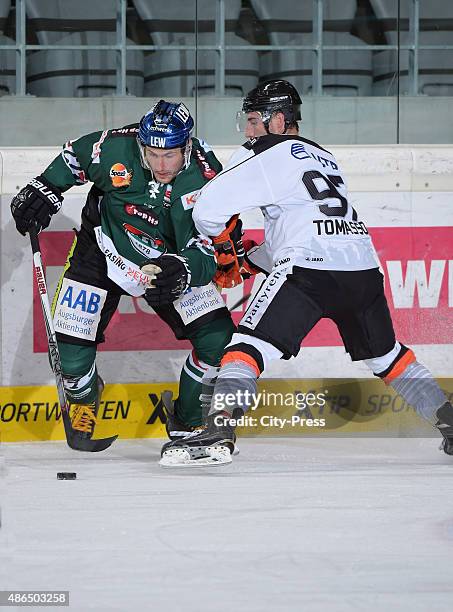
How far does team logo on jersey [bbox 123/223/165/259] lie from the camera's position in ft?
13.1

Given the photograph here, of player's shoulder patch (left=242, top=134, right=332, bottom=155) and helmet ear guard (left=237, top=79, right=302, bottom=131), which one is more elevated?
helmet ear guard (left=237, top=79, right=302, bottom=131)

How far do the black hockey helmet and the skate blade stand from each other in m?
1.11

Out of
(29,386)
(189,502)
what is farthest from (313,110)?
(189,502)

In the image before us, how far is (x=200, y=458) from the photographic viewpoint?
3.60 meters

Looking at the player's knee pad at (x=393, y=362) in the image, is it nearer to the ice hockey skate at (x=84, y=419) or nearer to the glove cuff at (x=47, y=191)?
the ice hockey skate at (x=84, y=419)

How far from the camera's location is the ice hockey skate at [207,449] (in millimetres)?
3590

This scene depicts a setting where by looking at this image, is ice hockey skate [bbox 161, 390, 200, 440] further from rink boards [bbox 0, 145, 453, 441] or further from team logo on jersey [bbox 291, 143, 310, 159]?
team logo on jersey [bbox 291, 143, 310, 159]

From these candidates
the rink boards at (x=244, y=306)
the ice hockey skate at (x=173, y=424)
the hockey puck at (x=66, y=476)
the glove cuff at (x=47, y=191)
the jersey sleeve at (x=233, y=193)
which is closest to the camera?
the hockey puck at (x=66, y=476)

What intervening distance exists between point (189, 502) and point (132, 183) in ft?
3.97

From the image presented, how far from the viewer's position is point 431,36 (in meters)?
5.09

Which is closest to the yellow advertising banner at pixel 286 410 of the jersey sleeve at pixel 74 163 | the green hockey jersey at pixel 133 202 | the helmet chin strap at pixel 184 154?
the green hockey jersey at pixel 133 202

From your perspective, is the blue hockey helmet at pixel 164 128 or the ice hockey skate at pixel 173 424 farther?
the ice hockey skate at pixel 173 424

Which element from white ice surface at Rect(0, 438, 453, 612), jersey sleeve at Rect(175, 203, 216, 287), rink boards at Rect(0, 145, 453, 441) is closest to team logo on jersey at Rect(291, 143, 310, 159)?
jersey sleeve at Rect(175, 203, 216, 287)

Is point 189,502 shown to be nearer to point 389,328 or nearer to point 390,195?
point 389,328
